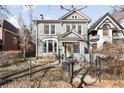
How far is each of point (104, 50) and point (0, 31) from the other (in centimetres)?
889

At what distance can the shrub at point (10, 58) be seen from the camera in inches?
557

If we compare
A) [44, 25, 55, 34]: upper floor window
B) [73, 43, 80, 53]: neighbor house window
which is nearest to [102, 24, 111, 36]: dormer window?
[73, 43, 80, 53]: neighbor house window

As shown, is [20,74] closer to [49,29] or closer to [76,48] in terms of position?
[49,29]

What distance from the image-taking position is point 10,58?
1455cm

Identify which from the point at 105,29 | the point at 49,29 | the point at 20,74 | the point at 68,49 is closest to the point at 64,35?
the point at 68,49

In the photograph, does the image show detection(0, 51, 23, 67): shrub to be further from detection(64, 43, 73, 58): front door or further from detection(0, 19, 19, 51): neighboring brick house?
detection(64, 43, 73, 58): front door

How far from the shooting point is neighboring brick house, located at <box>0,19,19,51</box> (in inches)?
636

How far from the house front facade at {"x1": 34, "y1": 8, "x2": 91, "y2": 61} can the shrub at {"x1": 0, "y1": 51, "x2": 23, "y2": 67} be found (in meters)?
1.56

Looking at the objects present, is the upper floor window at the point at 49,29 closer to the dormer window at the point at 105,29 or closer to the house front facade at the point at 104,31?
the house front facade at the point at 104,31

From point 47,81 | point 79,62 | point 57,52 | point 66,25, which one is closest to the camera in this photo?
point 47,81

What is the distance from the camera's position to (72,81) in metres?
10.1

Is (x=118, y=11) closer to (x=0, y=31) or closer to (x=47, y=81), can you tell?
(x=47, y=81)

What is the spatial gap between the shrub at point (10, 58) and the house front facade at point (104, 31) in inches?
194
